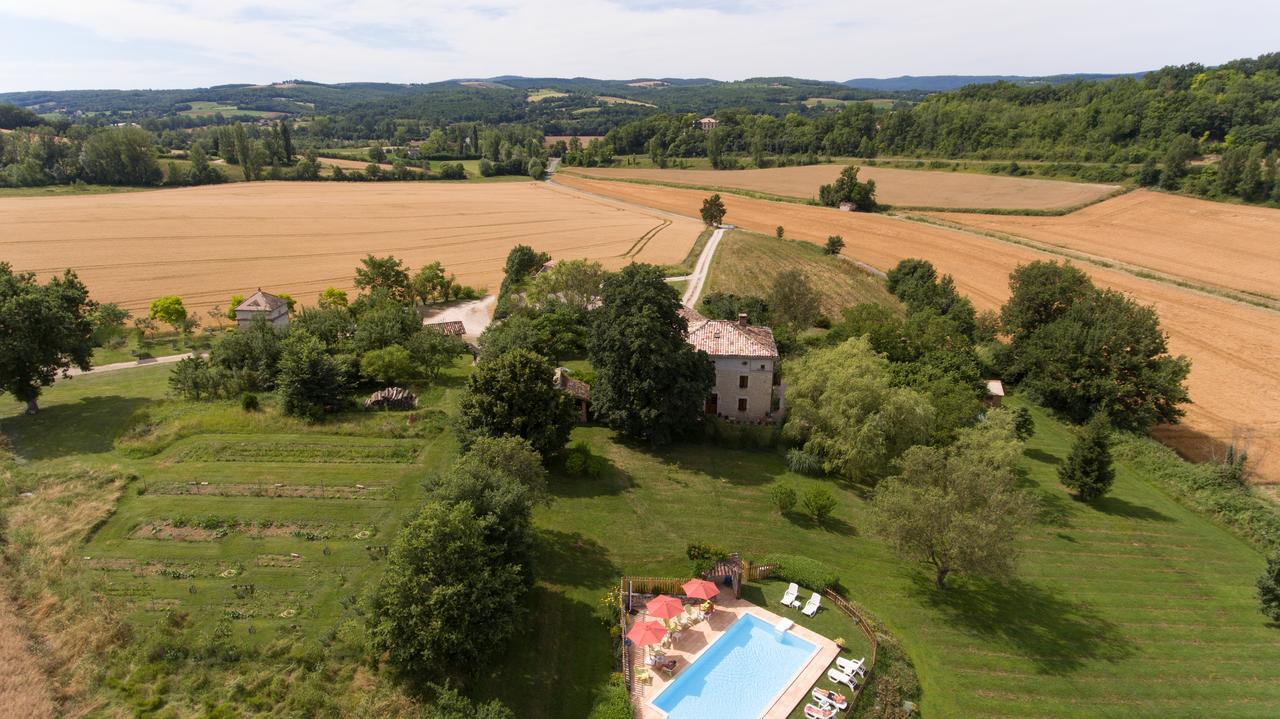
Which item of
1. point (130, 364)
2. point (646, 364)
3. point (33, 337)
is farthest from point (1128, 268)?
point (33, 337)

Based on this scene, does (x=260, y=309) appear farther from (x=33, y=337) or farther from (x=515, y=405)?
(x=515, y=405)

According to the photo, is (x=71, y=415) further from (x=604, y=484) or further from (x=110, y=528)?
(x=604, y=484)

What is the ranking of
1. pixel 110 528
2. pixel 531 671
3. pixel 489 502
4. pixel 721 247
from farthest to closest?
pixel 721 247 → pixel 110 528 → pixel 489 502 → pixel 531 671

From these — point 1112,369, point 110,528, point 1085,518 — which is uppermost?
point 1112,369

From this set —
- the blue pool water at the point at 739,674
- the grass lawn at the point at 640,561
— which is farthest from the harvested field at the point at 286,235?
the blue pool water at the point at 739,674

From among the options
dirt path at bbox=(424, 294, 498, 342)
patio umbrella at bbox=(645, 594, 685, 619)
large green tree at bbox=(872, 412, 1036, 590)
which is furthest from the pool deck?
dirt path at bbox=(424, 294, 498, 342)

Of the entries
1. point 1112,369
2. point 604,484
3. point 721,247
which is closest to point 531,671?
point 604,484
